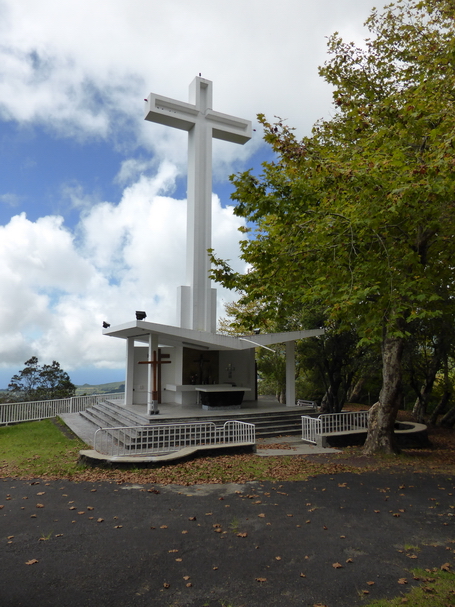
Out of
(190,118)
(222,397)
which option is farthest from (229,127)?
(222,397)

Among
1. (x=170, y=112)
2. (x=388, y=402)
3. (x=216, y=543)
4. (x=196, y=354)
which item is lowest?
(x=216, y=543)

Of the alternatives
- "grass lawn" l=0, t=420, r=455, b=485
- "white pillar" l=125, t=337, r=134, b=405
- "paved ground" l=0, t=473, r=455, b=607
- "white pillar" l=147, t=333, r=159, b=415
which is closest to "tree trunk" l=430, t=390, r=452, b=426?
"grass lawn" l=0, t=420, r=455, b=485

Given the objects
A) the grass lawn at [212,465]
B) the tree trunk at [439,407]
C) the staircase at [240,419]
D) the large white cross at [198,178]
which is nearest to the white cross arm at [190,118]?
the large white cross at [198,178]

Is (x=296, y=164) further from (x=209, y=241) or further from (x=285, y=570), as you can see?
(x=209, y=241)

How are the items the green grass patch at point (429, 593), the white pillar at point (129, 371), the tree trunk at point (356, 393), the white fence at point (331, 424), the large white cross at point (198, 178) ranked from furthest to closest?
the tree trunk at point (356, 393) < the large white cross at point (198, 178) < the white pillar at point (129, 371) < the white fence at point (331, 424) < the green grass patch at point (429, 593)

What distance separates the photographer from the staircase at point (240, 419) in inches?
583

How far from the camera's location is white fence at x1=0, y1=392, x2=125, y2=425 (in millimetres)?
18625

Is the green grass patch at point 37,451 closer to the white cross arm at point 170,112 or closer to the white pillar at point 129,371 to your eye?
the white pillar at point 129,371

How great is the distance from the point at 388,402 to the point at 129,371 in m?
11.7

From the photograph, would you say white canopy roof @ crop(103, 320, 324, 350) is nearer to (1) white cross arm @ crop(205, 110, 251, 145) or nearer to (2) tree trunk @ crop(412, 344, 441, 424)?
(2) tree trunk @ crop(412, 344, 441, 424)

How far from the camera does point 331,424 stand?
47.3ft

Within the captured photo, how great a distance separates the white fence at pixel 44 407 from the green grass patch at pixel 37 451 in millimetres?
999

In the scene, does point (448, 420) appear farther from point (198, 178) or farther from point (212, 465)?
point (198, 178)

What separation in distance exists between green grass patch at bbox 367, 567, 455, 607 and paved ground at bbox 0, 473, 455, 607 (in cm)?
13
